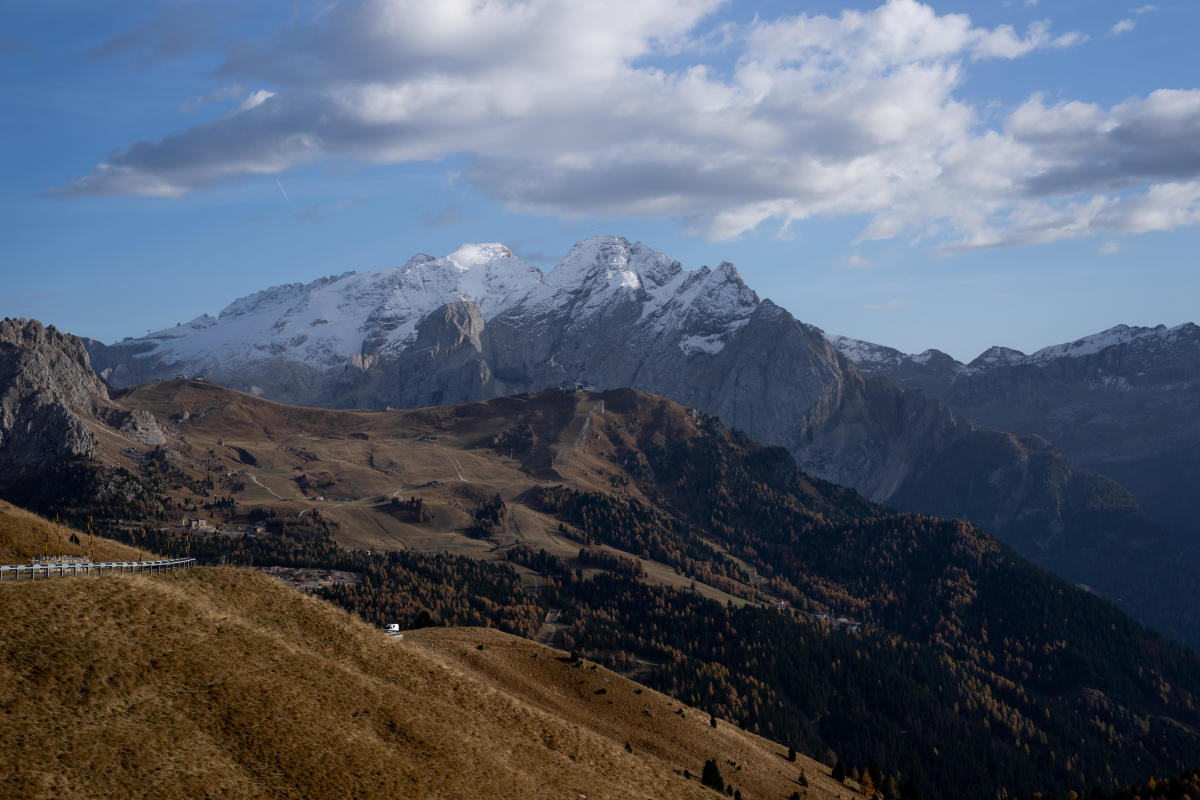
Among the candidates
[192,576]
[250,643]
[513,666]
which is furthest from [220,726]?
[513,666]

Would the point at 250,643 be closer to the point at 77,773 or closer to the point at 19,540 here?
the point at 77,773

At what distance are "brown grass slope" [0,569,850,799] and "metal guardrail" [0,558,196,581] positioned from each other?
18.6ft

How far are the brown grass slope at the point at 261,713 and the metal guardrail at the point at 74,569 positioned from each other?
223 inches

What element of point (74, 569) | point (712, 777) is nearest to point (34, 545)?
point (74, 569)

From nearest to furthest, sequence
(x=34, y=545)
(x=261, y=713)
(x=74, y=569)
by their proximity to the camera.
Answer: (x=261, y=713) → (x=74, y=569) → (x=34, y=545)

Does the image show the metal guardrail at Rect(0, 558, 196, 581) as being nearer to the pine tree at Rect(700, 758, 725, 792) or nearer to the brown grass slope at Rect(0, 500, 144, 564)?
the brown grass slope at Rect(0, 500, 144, 564)

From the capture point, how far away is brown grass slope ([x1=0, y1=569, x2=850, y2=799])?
7544 centimetres

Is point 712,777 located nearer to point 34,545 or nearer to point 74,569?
point 74,569

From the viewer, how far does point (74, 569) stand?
110m

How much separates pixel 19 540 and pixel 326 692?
275 ft

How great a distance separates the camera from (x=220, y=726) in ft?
270

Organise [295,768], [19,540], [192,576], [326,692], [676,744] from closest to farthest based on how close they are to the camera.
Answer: [295,768] → [326,692] → [192,576] → [676,744] → [19,540]

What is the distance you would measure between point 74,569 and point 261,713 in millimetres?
39054

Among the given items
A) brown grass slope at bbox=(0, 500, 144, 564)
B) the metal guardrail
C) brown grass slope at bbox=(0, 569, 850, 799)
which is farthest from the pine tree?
brown grass slope at bbox=(0, 500, 144, 564)
